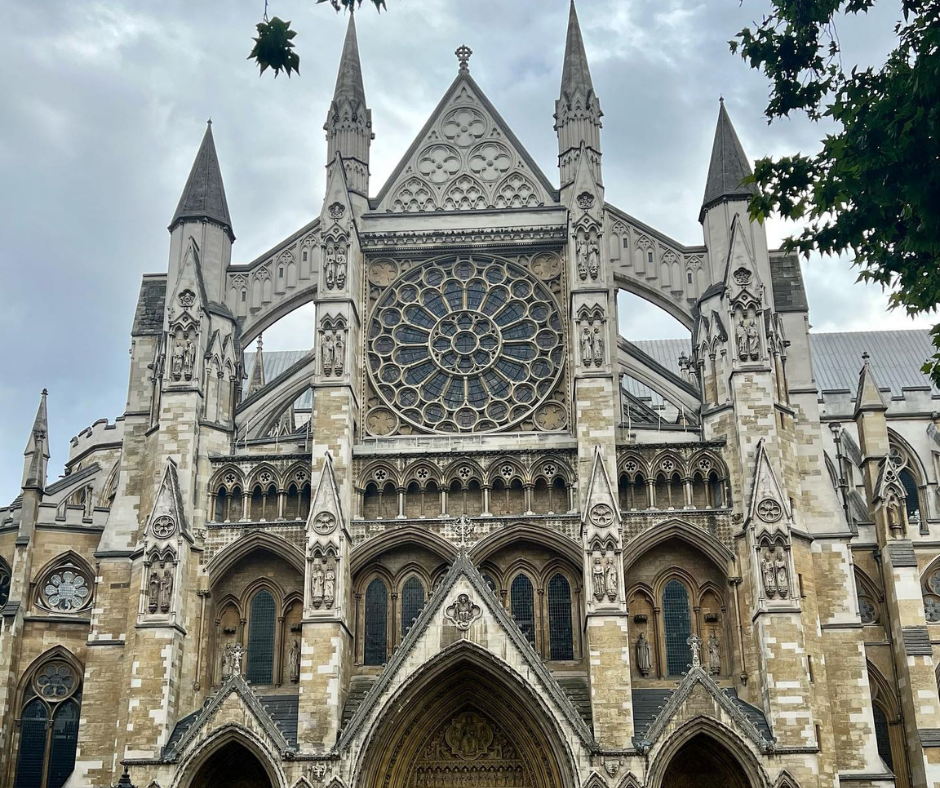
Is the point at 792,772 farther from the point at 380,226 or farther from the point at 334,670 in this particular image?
the point at 380,226

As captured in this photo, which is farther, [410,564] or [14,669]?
[14,669]

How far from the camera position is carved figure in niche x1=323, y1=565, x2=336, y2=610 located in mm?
28109

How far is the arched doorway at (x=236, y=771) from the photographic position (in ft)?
91.8

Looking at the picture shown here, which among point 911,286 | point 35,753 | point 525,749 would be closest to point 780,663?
point 525,749

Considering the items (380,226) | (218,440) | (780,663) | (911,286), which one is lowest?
(780,663)

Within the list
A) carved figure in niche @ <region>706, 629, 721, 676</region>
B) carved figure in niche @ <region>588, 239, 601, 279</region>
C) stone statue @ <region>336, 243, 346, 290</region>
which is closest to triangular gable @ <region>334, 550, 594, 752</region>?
carved figure in niche @ <region>706, 629, 721, 676</region>

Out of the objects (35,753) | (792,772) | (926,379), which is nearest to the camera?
(792,772)

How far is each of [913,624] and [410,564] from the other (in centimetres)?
1432

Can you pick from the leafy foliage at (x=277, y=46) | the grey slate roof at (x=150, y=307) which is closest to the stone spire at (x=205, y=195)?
the grey slate roof at (x=150, y=307)

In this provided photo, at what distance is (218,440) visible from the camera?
3100cm

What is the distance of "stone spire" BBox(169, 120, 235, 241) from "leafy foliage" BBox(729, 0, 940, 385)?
1985 centimetres

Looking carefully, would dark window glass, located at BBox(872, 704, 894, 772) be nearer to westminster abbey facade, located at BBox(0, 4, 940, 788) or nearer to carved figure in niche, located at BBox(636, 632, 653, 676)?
westminster abbey facade, located at BBox(0, 4, 940, 788)

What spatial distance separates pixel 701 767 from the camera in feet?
90.9

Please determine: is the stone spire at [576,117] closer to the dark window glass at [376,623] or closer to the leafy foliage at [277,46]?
the dark window glass at [376,623]
